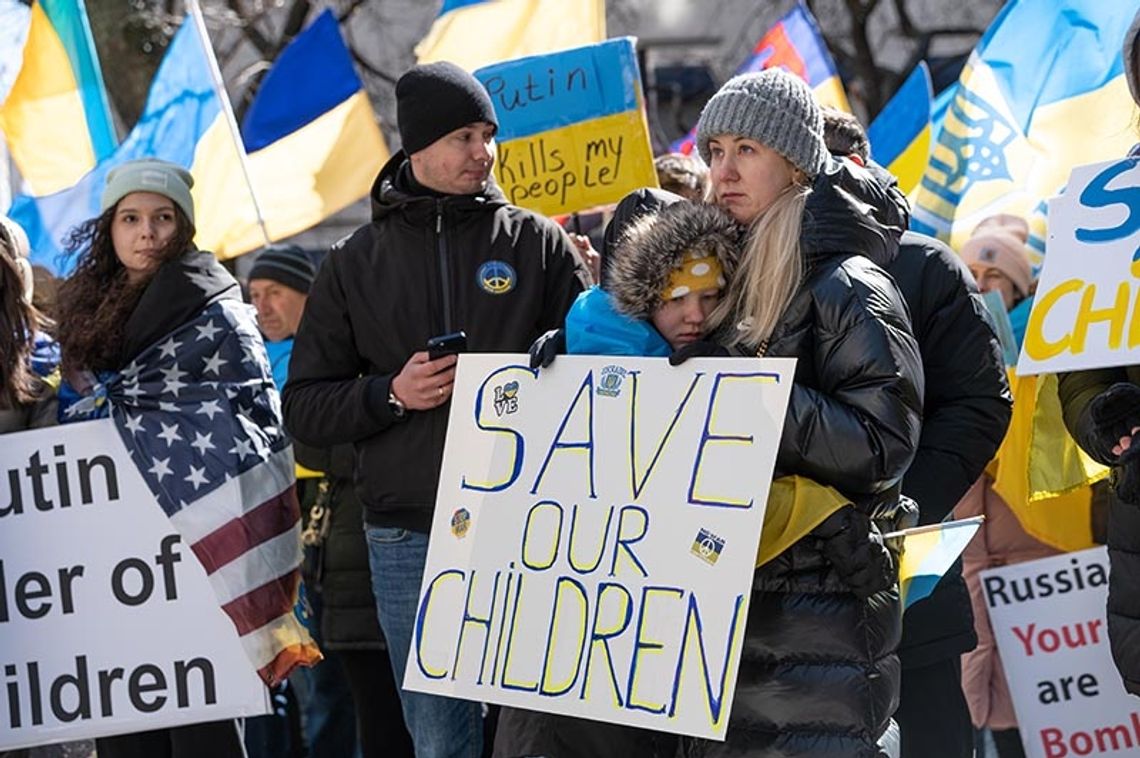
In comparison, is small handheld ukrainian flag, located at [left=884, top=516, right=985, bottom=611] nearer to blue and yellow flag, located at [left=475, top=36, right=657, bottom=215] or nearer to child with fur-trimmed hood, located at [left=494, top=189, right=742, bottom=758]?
child with fur-trimmed hood, located at [left=494, top=189, right=742, bottom=758]

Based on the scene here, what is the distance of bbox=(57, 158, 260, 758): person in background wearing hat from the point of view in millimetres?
4918

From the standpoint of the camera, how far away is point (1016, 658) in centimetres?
543

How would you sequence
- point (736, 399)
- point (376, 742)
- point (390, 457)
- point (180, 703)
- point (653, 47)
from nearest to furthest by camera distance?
point (736, 399) < point (390, 457) < point (180, 703) < point (376, 742) < point (653, 47)

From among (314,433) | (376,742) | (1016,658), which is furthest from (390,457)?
(1016,658)

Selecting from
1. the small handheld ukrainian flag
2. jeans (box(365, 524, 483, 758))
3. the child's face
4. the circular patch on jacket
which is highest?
the circular patch on jacket

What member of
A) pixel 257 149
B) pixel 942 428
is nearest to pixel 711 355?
pixel 942 428

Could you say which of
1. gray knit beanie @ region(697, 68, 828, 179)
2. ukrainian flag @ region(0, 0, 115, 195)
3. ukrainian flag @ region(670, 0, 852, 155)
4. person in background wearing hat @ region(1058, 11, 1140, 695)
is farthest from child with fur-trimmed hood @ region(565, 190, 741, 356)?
ukrainian flag @ region(0, 0, 115, 195)

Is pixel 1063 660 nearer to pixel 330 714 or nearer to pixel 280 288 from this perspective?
pixel 330 714

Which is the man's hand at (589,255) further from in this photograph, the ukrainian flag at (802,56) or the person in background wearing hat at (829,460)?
the ukrainian flag at (802,56)

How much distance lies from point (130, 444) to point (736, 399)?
211 cm

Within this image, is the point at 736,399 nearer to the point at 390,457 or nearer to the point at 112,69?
the point at 390,457

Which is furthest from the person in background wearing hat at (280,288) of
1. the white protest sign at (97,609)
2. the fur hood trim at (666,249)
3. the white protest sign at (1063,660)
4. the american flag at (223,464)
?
the fur hood trim at (666,249)

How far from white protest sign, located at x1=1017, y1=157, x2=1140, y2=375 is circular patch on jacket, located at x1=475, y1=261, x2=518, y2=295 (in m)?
1.30

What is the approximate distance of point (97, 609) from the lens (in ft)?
16.0
